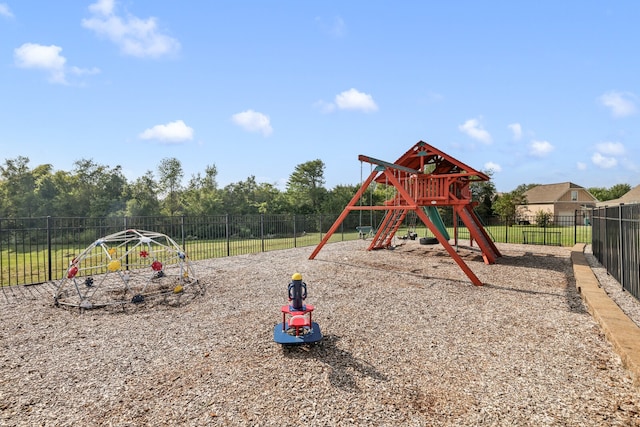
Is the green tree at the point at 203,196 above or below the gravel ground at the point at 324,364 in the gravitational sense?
above

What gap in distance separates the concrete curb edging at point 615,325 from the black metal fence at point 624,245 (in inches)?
23.3

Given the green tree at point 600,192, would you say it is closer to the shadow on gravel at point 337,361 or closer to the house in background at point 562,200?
the house in background at point 562,200

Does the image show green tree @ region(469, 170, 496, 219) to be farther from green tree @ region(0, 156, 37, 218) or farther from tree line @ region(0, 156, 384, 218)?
green tree @ region(0, 156, 37, 218)

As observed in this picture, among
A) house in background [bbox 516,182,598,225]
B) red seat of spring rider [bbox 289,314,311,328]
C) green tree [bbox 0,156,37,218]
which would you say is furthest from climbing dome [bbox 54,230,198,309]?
house in background [bbox 516,182,598,225]

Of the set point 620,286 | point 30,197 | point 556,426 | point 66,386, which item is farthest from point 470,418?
point 30,197

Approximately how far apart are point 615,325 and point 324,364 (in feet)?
14.5

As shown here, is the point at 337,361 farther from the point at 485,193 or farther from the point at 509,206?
the point at 485,193

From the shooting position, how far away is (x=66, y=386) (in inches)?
145

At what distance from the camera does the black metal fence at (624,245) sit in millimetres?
6406

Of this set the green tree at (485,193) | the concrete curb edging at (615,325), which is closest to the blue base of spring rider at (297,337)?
the concrete curb edging at (615,325)

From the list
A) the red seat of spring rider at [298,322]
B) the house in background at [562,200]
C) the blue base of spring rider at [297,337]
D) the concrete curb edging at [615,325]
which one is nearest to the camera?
the concrete curb edging at [615,325]

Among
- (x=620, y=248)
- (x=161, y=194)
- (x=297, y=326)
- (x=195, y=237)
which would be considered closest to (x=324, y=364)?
(x=297, y=326)

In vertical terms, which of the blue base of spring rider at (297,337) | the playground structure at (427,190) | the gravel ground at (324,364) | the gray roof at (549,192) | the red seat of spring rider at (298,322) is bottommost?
the gravel ground at (324,364)

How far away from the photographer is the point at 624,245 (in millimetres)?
7230
